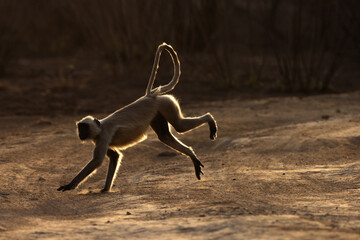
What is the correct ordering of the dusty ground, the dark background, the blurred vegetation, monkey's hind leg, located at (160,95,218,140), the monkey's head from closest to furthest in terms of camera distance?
the dusty ground, the monkey's head, monkey's hind leg, located at (160,95,218,140), the dark background, the blurred vegetation

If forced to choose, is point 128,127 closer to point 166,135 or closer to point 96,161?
point 96,161

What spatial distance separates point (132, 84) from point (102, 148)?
963 centimetres

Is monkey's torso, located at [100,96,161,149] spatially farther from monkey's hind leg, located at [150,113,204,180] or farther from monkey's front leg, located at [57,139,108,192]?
monkey's hind leg, located at [150,113,204,180]

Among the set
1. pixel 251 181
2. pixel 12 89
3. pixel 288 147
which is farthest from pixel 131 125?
pixel 12 89

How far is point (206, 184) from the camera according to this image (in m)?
6.41

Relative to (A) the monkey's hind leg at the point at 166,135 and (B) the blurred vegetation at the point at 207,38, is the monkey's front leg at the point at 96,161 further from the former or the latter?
(B) the blurred vegetation at the point at 207,38

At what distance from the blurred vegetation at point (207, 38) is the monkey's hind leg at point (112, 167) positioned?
743cm

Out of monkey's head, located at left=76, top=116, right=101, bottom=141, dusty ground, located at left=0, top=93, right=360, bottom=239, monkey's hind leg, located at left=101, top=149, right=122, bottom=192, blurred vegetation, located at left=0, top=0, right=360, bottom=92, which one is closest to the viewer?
dusty ground, located at left=0, top=93, right=360, bottom=239

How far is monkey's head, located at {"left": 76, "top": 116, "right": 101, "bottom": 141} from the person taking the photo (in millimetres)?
6133

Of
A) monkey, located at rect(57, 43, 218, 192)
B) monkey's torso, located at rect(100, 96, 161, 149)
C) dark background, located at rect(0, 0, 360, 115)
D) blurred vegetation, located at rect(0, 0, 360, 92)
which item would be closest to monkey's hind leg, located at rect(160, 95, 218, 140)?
monkey, located at rect(57, 43, 218, 192)

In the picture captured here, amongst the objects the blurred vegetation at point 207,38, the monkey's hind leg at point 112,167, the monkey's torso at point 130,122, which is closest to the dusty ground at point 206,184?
the monkey's hind leg at point 112,167

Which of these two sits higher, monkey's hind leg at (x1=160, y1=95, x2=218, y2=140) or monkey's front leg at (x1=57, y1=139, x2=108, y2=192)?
monkey's hind leg at (x1=160, y1=95, x2=218, y2=140)

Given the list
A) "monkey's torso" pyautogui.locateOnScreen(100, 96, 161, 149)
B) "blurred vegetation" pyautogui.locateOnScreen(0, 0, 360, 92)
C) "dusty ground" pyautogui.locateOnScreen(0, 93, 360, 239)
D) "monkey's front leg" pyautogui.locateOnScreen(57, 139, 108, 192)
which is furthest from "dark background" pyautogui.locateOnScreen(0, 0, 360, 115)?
"monkey's front leg" pyautogui.locateOnScreen(57, 139, 108, 192)

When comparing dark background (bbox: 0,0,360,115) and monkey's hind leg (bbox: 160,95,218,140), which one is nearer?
monkey's hind leg (bbox: 160,95,218,140)
